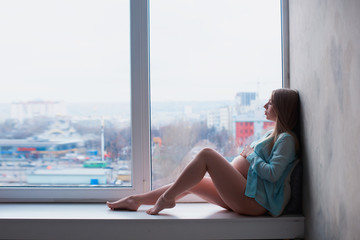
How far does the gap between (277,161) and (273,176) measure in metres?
0.09

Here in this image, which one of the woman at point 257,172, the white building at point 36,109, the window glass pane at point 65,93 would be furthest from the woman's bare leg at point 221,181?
the white building at point 36,109

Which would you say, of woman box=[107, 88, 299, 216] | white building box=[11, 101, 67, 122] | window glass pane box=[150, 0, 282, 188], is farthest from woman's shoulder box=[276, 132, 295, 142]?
white building box=[11, 101, 67, 122]

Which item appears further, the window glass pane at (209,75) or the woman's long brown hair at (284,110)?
the window glass pane at (209,75)

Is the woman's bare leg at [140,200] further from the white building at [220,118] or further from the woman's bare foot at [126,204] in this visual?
the white building at [220,118]

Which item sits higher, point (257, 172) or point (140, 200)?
point (257, 172)

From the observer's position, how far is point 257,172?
2232mm

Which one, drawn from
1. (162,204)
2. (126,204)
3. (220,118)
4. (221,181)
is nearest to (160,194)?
(162,204)

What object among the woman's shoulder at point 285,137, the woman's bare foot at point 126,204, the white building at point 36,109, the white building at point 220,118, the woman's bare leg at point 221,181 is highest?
the white building at point 36,109

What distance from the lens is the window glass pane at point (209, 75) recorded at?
2.69m

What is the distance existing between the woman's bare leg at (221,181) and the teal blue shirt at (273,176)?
0.05 m

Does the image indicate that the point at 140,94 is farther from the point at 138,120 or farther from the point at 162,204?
the point at 162,204

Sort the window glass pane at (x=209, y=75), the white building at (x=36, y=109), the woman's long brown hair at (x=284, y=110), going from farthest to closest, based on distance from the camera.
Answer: the white building at (x=36, y=109) → the window glass pane at (x=209, y=75) → the woman's long brown hair at (x=284, y=110)

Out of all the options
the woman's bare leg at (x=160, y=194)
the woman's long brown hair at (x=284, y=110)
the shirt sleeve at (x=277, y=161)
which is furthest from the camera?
the woman's bare leg at (x=160, y=194)

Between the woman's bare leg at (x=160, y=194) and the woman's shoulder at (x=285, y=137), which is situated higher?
the woman's shoulder at (x=285, y=137)
